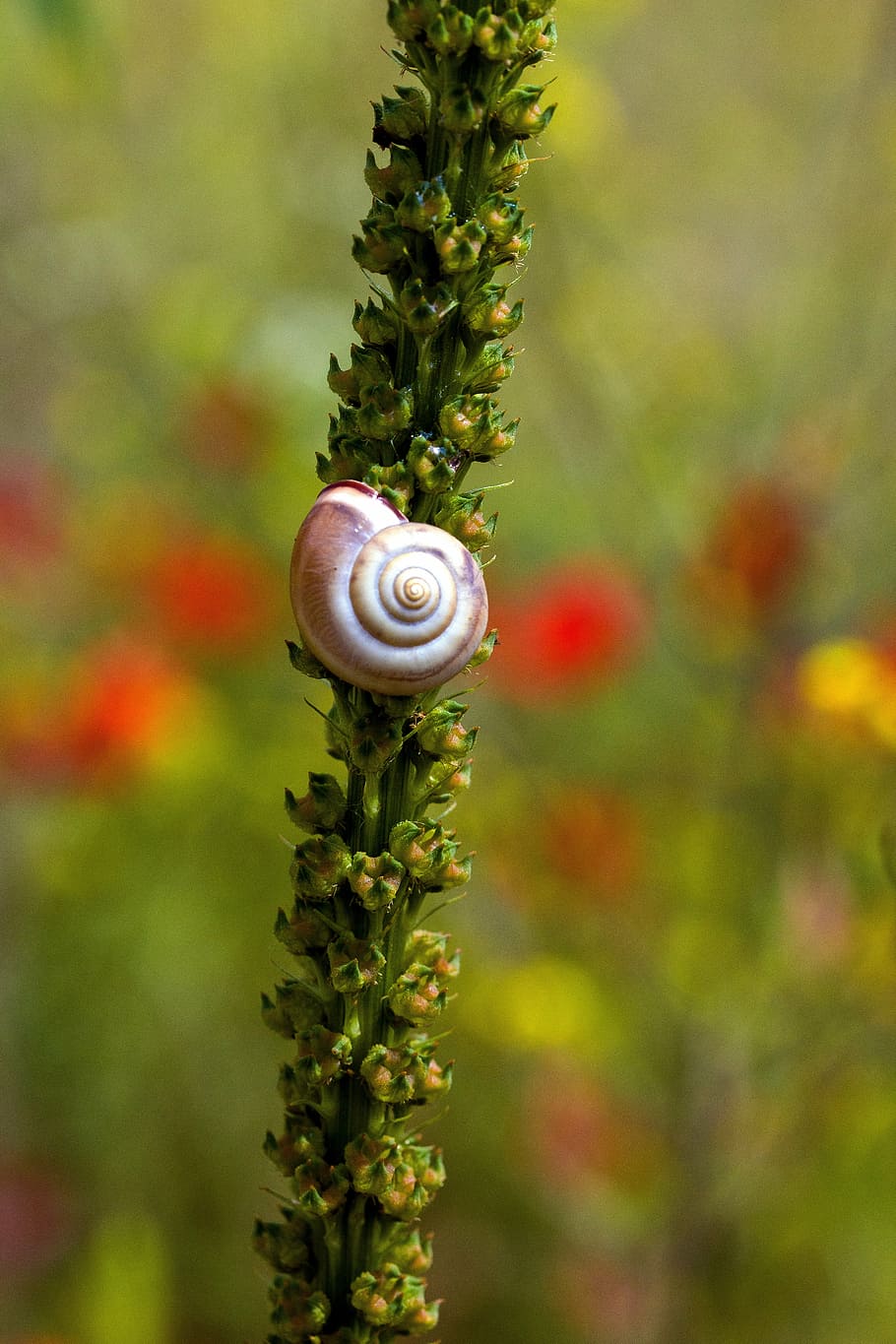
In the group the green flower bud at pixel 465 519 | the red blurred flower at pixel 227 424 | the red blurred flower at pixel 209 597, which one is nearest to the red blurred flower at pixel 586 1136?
the red blurred flower at pixel 209 597

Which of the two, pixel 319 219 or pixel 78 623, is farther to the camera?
pixel 78 623

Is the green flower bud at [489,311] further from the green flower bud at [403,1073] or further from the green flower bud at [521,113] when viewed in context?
the green flower bud at [403,1073]

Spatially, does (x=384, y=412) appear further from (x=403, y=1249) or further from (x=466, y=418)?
(x=403, y=1249)

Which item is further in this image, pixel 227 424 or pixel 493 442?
pixel 227 424

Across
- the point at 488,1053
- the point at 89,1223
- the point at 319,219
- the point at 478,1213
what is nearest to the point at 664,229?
the point at 319,219

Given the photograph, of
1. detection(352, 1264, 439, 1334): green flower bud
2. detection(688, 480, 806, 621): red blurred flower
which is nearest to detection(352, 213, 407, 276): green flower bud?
detection(352, 1264, 439, 1334): green flower bud

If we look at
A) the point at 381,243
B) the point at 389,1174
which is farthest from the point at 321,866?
the point at 381,243

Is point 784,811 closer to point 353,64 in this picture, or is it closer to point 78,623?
point 78,623
